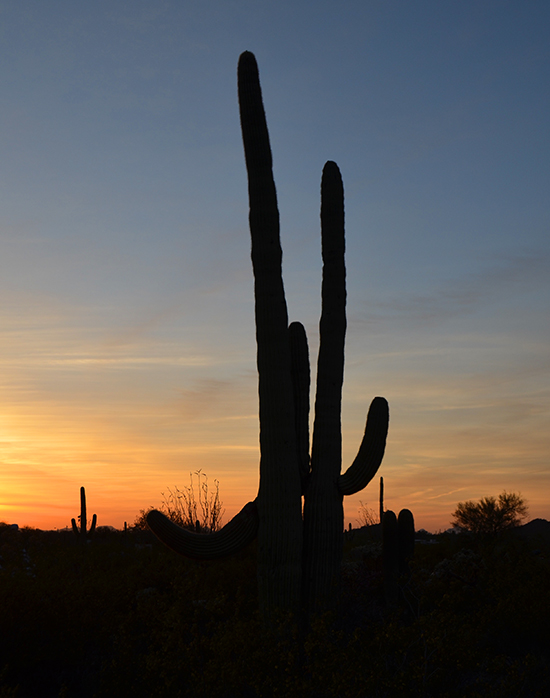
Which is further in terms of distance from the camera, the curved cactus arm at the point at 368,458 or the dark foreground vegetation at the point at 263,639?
→ the curved cactus arm at the point at 368,458

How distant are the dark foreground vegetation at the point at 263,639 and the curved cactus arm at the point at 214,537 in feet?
A: 1.54

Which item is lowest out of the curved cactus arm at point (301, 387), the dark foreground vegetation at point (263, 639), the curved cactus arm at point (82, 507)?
the dark foreground vegetation at point (263, 639)

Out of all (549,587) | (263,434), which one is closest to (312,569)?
(263,434)

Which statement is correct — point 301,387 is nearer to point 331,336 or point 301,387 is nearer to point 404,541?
point 331,336

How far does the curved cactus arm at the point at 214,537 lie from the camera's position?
8453 millimetres

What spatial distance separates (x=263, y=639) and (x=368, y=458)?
3.09 metres

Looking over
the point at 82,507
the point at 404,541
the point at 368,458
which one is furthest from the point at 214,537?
the point at 82,507

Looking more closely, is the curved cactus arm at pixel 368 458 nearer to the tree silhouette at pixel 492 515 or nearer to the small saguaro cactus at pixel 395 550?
the small saguaro cactus at pixel 395 550

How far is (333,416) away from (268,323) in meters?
1.63

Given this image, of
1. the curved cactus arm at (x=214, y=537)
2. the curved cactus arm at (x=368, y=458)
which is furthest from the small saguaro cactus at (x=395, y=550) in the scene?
the curved cactus arm at (x=214, y=537)

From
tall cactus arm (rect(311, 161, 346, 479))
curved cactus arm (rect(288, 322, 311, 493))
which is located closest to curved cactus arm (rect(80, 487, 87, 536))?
curved cactus arm (rect(288, 322, 311, 493))

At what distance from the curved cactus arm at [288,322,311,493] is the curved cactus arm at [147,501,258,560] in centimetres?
86

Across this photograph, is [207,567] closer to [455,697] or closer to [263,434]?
[263,434]

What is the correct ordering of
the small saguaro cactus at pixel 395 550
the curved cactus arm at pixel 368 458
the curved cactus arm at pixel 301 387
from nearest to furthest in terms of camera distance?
the curved cactus arm at pixel 368 458, the curved cactus arm at pixel 301 387, the small saguaro cactus at pixel 395 550
